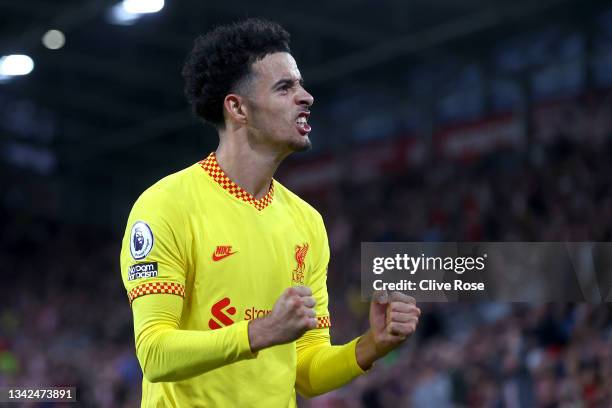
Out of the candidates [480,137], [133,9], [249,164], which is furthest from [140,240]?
[480,137]

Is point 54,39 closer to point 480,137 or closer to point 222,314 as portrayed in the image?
point 480,137

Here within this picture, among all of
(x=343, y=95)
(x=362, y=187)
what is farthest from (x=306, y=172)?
(x=362, y=187)

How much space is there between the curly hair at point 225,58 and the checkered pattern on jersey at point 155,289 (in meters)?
0.82

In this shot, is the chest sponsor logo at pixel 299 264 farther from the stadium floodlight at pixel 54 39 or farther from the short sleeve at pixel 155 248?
the stadium floodlight at pixel 54 39

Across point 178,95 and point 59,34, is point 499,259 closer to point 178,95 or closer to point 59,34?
point 59,34

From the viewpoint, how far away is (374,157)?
69.1ft

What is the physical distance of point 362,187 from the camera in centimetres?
1945

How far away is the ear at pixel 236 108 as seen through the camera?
4137 mm

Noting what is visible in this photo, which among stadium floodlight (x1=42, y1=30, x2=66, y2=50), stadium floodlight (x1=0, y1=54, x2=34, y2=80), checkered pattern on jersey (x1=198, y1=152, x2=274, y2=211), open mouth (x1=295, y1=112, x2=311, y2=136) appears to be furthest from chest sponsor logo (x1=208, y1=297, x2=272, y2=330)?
stadium floodlight (x1=0, y1=54, x2=34, y2=80)

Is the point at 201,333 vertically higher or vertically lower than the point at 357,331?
lower

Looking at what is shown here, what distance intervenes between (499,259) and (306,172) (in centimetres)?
1904

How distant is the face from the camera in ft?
13.4

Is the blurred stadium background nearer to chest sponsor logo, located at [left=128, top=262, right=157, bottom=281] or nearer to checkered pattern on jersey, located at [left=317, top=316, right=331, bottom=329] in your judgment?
checkered pattern on jersey, located at [left=317, top=316, right=331, bottom=329]

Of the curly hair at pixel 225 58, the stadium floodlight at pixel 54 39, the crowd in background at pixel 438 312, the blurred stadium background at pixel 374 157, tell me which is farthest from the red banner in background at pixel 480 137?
the curly hair at pixel 225 58
